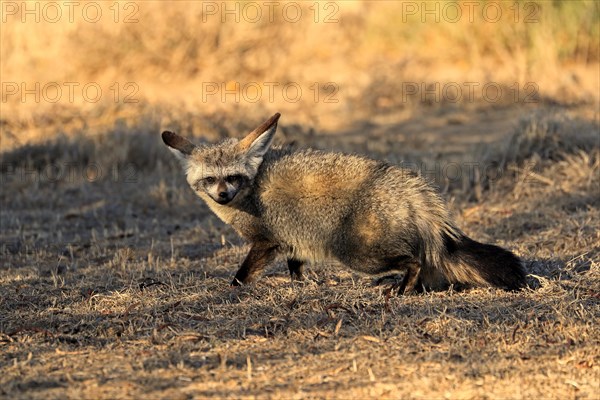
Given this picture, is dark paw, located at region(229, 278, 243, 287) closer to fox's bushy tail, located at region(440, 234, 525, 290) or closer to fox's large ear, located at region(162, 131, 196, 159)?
fox's large ear, located at region(162, 131, 196, 159)

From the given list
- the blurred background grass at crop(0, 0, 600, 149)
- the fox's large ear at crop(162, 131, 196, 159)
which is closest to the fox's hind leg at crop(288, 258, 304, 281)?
the fox's large ear at crop(162, 131, 196, 159)

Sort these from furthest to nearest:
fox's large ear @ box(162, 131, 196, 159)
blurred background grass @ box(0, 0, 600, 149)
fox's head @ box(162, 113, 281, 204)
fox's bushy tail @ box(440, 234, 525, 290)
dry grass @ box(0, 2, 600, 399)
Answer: blurred background grass @ box(0, 0, 600, 149) < fox's large ear @ box(162, 131, 196, 159) < fox's head @ box(162, 113, 281, 204) < fox's bushy tail @ box(440, 234, 525, 290) < dry grass @ box(0, 2, 600, 399)

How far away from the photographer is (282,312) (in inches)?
207

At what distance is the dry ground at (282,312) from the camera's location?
425 centimetres

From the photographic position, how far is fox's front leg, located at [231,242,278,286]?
235 inches

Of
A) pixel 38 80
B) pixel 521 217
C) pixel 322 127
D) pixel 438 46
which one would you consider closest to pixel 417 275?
pixel 521 217

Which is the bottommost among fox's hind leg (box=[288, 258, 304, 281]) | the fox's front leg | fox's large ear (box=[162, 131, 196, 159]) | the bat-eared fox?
fox's hind leg (box=[288, 258, 304, 281])

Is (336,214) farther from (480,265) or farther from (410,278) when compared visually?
(480,265)

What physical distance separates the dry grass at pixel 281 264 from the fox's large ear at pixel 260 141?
0.90 m

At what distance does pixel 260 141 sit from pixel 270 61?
8.47 meters

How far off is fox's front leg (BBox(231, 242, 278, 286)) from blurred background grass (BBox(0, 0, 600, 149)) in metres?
5.87

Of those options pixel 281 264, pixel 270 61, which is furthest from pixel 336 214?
pixel 270 61

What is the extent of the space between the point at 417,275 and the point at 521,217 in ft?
8.88

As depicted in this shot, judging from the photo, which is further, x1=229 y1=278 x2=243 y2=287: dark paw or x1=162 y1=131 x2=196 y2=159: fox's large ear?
x1=162 y1=131 x2=196 y2=159: fox's large ear
